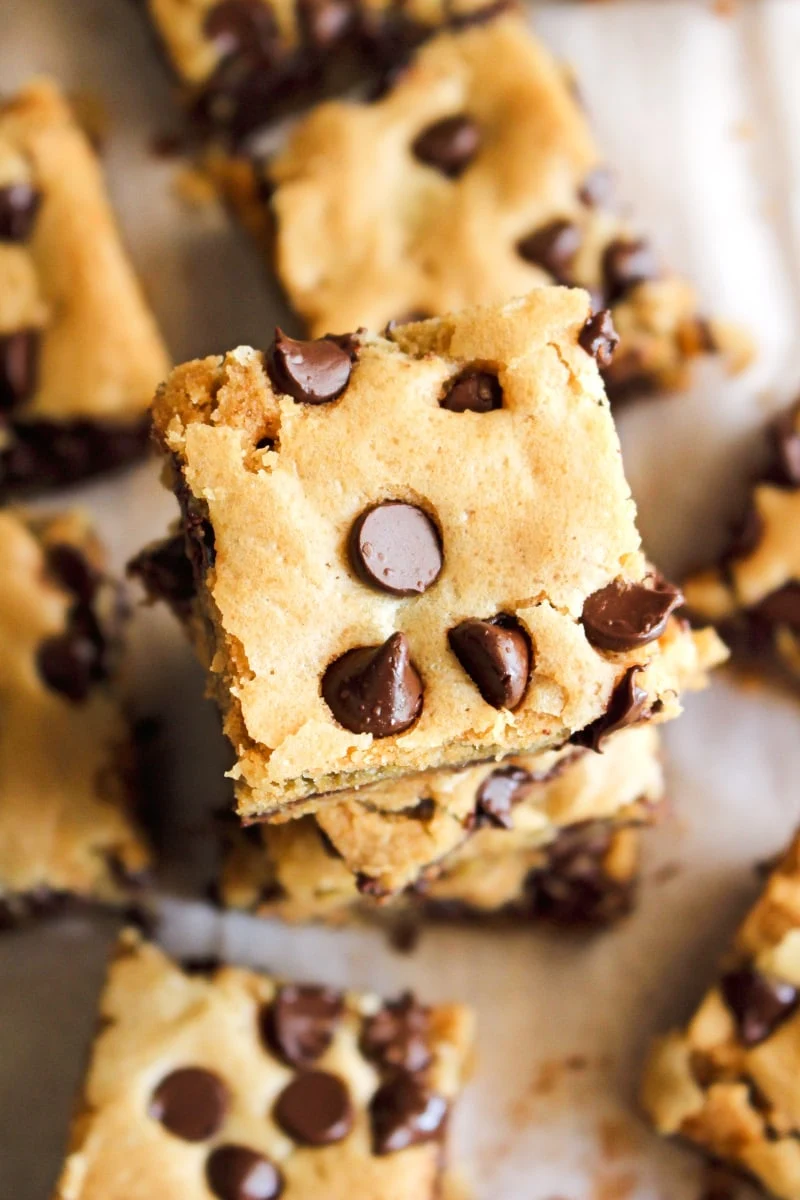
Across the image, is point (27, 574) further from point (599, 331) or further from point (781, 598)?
point (781, 598)

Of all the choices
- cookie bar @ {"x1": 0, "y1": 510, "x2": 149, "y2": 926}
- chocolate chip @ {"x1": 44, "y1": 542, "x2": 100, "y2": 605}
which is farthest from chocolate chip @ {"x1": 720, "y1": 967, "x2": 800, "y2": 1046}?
chocolate chip @ {"x1": 44, "y1": 542, "x2": 100, "y2": 605}

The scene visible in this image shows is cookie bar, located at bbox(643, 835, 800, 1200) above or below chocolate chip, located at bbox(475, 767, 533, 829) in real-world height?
below

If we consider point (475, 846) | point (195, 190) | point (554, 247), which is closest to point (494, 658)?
point (475, 846)

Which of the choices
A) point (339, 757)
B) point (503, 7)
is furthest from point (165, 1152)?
point (503, 7)

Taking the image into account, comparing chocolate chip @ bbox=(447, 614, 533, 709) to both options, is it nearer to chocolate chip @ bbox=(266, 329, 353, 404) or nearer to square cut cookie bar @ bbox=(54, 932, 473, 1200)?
chocolate chip @ bbox=(266, 329, 353, 404)

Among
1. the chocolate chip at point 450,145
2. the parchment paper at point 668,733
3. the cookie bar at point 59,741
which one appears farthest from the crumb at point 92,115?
the cookie bar at point 59,741

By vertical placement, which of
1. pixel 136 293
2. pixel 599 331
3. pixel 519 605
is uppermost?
pixel 136 293
